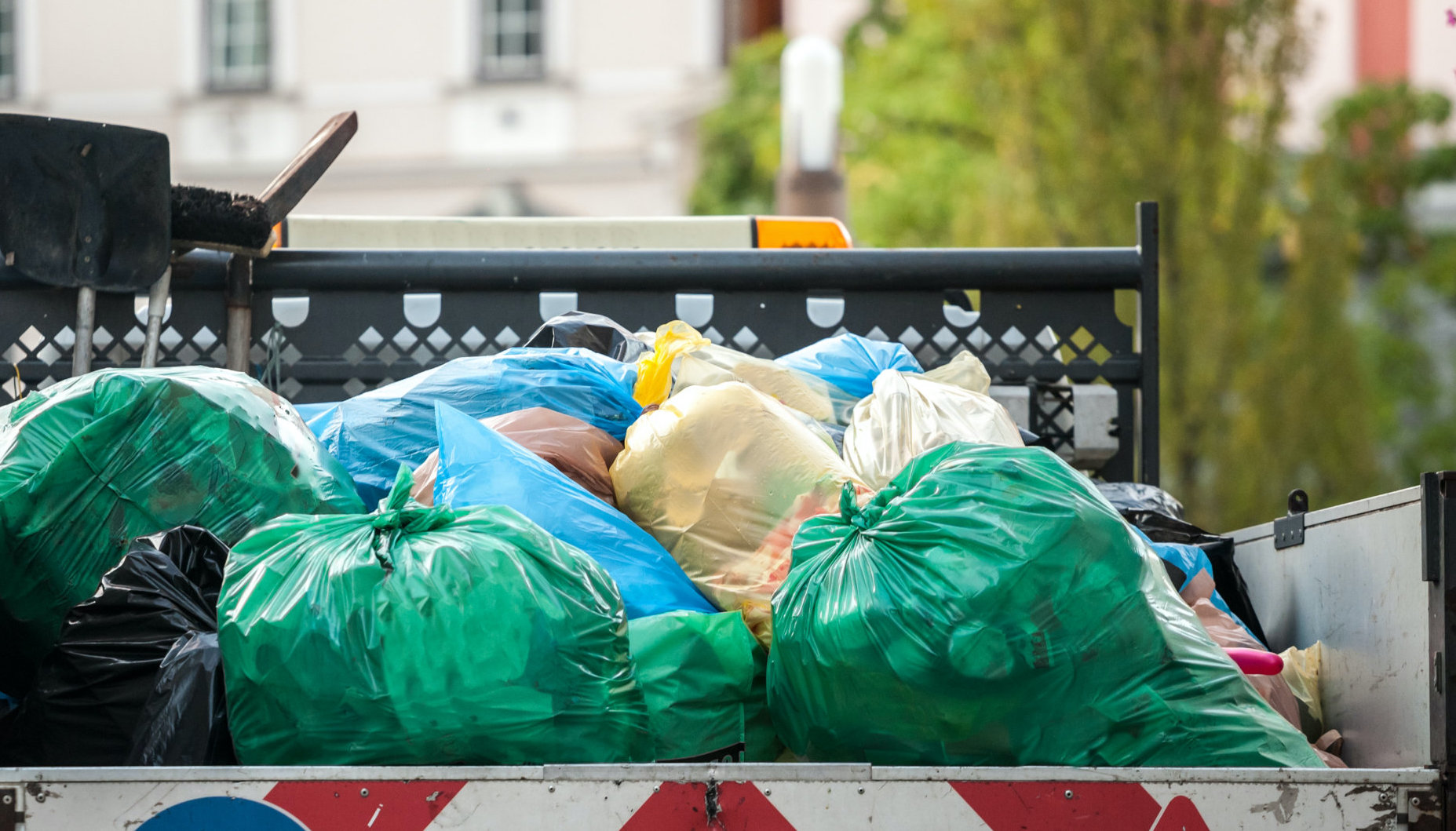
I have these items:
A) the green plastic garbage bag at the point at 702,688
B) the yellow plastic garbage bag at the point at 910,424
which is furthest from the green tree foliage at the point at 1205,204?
the green plastic garbage bag at the point at 702,688

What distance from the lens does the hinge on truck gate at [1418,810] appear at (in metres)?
1.73

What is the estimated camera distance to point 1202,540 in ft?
8.89

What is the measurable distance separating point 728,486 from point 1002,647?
2.35ft

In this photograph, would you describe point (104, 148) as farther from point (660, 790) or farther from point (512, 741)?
point (660, 790)

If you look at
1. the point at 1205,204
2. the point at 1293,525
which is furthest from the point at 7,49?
the point at 1293,525

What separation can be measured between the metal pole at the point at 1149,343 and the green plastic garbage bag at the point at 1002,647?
1.23 metres

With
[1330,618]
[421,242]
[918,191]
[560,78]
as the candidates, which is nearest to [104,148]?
[421,242]

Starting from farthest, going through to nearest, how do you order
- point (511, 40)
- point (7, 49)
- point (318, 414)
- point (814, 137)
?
point (7, 49)
point (511, 40)
point (814, 137)
point (318, 414)

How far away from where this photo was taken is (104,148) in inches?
119

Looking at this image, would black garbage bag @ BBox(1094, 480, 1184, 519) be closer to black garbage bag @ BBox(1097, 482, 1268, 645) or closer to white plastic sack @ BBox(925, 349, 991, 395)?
black garbage bag @ BBox(1097, 482, 1268, 645)

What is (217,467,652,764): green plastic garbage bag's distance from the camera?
5.82 feet

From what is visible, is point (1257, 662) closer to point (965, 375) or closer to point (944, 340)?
point (965, 375)

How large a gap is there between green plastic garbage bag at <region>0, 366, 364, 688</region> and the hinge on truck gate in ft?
5.31

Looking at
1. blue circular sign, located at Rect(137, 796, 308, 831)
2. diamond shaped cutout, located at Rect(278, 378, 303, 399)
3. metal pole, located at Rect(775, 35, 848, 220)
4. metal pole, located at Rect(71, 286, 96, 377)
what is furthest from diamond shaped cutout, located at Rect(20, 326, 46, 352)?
metal pole, located at Rect(775, 35, 848, 220)
